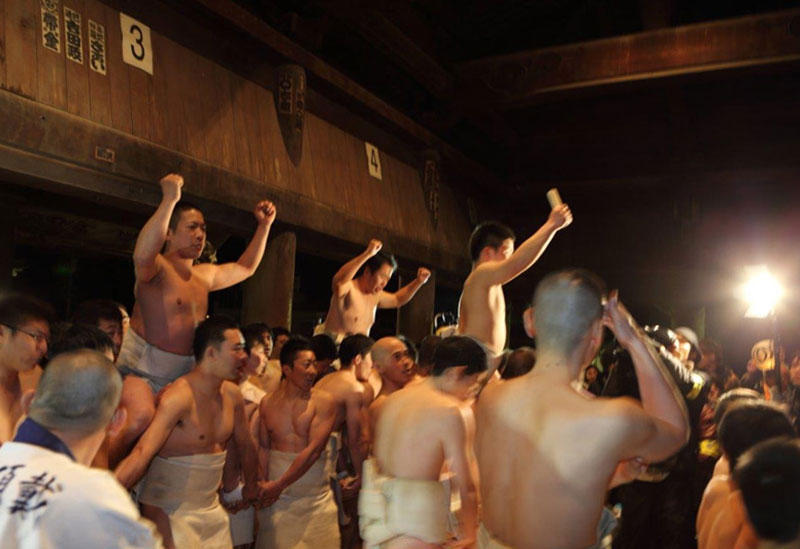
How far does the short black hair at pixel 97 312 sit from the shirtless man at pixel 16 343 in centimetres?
81

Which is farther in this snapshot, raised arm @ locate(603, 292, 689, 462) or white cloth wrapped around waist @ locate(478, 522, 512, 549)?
white cloth wrapped around waist @ locate(478, 522, 512, 549)

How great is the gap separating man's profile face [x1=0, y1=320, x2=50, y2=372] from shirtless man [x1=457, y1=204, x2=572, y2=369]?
2832mm

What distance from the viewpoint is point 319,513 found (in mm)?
5156

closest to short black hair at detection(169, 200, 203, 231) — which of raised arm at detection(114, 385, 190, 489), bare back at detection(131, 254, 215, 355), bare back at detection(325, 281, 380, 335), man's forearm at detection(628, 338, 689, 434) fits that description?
bare back at detection(131, 254, 215, 355)

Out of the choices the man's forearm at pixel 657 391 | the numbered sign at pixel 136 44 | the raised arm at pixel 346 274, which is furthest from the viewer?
the raised arm at pixel 346 274

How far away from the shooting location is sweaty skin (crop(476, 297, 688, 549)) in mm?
2551

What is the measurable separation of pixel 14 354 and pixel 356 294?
4.02 metres

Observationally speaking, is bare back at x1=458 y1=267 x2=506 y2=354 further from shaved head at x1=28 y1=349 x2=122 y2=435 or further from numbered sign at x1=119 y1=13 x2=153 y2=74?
shaved head at x1=28 y1=349 x2=122 y2=435

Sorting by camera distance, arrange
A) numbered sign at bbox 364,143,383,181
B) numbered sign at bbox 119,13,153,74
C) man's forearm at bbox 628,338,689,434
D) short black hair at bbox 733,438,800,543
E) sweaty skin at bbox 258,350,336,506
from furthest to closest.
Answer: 1. numbered sign at bbox 364,143,383,181
2. numbered sign at bbox 119,13,153,74
3. sweaty skin at bbox 258,350,336,506
4. man's forearm at bbox 628,338,689,434
5. short black hair at bbox 733,438,800,543

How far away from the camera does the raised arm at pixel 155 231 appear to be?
13.8 feet

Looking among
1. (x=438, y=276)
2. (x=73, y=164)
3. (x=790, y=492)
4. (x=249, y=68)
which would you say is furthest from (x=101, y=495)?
(x=438, y=276)

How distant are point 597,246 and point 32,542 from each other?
11.5 meters

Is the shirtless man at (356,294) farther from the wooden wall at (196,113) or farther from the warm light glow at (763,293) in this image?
the warm light glow at (763,293)

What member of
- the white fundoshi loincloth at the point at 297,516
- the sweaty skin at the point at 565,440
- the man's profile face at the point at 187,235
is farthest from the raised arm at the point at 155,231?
the sweaty skin at the point at 565,440
